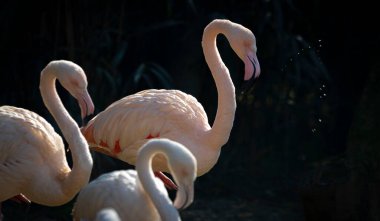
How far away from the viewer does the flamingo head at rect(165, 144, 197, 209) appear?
13.6 feet

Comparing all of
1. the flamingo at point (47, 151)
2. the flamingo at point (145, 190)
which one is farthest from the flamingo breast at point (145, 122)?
the flamingo at point (145, 190)

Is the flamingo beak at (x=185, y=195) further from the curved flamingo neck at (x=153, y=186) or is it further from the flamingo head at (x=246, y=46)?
the flamingo head at (x=246, y=46)

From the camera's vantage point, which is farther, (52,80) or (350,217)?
(350,217)

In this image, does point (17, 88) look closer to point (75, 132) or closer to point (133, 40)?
point (133, 40)

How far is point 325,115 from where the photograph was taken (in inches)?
353

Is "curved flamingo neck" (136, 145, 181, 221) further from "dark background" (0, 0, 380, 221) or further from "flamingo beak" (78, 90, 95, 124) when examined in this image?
"dark background" (0, 0, 380, 221)

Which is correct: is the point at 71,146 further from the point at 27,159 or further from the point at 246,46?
the point at 246,46

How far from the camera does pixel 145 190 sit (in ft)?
14.5

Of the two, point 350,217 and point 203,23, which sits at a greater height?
point 203,23

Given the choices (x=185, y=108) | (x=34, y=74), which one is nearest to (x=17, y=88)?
(x=34, y=74)

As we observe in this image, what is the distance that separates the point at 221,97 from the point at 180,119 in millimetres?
303

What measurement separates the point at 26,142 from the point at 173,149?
1400 mm

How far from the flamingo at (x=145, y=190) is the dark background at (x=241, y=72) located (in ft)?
6.55

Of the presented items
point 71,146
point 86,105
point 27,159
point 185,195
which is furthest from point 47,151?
point 185,195
